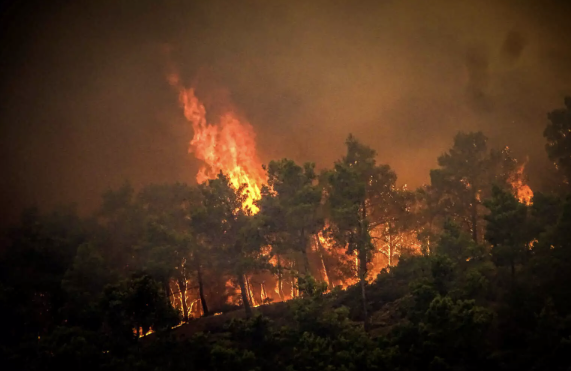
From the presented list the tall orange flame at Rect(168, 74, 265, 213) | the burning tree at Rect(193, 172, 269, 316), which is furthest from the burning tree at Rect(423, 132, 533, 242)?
the tall orange flame at Rect(168, 74, 265, 213)

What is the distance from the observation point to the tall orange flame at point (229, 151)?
200 feet

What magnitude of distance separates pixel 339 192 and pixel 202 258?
43.0 ft

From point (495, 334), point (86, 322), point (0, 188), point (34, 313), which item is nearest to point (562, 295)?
point (495, 334)

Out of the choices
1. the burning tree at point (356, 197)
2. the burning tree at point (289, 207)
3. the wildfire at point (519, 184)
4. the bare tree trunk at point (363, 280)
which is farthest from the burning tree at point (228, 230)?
the wildfire at point (519, 184)

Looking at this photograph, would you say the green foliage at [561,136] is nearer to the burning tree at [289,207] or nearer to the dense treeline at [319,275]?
the dense treeline at [319,275]

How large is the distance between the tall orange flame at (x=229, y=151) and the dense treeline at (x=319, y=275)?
70.6 feet

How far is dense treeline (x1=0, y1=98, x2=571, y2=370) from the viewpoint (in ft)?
53.7

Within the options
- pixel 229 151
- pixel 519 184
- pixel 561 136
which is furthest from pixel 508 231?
pixel 229 151

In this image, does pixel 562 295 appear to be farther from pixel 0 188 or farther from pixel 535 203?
pixel 0 188

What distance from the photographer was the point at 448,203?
31.7m

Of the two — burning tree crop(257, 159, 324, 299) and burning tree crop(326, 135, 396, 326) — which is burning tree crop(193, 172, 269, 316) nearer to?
burning tree crop(257, 159, 324, 299)

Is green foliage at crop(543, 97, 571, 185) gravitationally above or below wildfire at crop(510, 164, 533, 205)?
above

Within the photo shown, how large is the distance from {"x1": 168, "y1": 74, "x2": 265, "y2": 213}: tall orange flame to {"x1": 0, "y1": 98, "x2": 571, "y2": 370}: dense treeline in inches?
847

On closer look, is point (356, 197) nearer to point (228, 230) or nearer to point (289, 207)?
point (289, 207)
